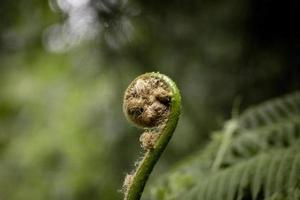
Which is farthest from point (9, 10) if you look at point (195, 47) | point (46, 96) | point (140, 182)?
point (140, 182)

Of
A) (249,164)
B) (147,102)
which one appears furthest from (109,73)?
(147,102)

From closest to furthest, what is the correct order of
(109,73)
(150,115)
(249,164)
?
(150,115), (249,164), (109,73)

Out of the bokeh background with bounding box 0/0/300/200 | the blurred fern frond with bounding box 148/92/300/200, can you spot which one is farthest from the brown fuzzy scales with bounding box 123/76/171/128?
the bokeh background with bounding box 0/0/300/200

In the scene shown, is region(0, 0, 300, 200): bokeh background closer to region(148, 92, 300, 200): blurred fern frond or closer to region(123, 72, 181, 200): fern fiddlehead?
region(148, 92, 300, 200): blurred fern frond

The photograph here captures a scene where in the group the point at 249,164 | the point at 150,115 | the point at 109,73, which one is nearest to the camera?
the point at 150,115

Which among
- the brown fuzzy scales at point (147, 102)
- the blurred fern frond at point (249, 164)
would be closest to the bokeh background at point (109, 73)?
the blurred fern frond at point (249, 164)

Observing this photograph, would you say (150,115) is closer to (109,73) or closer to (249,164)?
(249,164)

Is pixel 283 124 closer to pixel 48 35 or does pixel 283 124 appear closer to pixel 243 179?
pixel 243 179

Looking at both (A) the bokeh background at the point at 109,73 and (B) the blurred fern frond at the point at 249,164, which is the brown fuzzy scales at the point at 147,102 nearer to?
(B) the blurred fern frond at the point at 249,164
